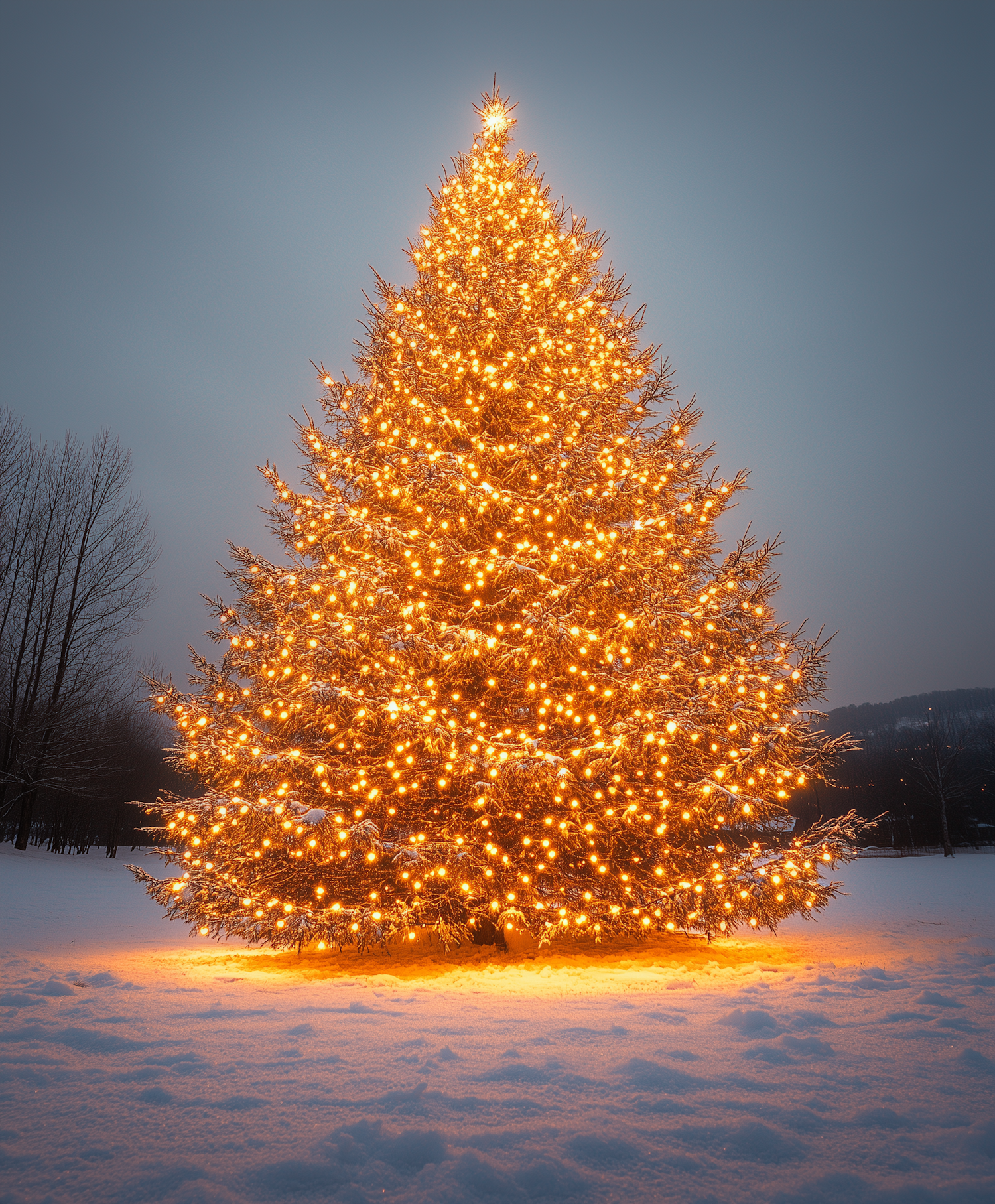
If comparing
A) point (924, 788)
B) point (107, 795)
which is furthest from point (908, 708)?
point (107, 795)

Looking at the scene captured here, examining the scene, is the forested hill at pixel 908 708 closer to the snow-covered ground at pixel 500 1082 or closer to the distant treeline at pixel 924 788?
the distant treeline at pixel 924 788

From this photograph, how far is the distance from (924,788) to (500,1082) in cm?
2756

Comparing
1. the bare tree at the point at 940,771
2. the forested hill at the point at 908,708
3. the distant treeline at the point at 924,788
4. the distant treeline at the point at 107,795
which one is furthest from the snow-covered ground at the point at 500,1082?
the forested hill at the point at 908,708

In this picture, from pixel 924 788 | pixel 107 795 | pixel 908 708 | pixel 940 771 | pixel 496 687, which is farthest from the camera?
pixel 908 708

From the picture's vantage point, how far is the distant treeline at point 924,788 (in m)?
23.8

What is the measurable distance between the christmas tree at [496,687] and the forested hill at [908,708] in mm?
57726

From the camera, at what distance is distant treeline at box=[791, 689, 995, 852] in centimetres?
2381

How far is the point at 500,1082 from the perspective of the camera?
103 inches

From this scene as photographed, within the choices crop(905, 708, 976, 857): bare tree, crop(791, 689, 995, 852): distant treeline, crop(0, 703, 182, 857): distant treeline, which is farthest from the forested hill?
crop(0, 703, 182, 857): distant treeline

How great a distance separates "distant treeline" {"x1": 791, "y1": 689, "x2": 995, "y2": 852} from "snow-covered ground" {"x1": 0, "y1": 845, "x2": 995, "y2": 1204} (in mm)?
18948

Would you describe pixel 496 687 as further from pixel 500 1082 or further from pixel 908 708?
pixel 908 708

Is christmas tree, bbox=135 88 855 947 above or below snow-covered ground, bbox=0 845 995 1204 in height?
above

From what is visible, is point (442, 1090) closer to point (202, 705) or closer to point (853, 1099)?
point (853, 1099)

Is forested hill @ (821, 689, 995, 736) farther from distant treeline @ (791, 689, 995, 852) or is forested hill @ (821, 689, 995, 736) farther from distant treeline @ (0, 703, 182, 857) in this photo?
distant treeline @ (0, 703, 182, 857)
